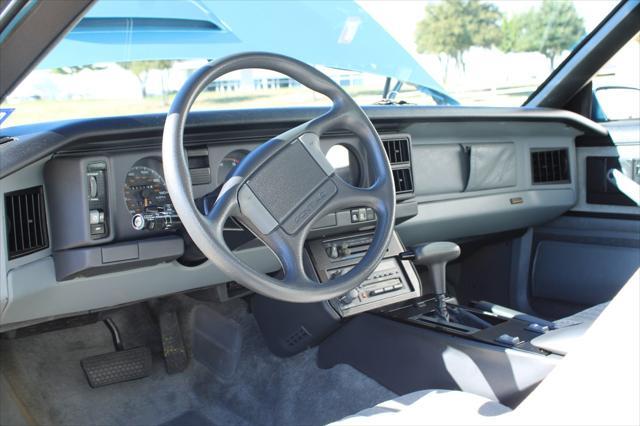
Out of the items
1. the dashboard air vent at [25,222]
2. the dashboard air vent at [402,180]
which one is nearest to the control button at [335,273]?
the dashboard air vent at [402,180]

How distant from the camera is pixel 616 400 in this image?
924 mm

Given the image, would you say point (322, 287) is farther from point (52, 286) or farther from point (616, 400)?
point (52, 286)

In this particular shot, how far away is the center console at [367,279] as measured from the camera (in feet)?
7.88

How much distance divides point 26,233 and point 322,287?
34.8 inches

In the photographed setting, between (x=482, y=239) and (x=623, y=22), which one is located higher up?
(x=623, y=22)

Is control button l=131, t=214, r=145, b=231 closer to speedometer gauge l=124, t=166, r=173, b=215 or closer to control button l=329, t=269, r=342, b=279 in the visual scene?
speedometer gauge l=124, t=166, r=173, b=215

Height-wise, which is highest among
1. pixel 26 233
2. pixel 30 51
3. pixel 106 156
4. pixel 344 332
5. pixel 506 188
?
pixel 30 51

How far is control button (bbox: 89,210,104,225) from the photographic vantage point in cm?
197

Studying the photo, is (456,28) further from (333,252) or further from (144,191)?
(144,191)

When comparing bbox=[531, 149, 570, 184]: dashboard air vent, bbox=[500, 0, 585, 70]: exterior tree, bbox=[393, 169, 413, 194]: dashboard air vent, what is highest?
bbox=[500, 0, 585, 70]: exterior tree

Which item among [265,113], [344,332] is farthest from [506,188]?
[265,113]

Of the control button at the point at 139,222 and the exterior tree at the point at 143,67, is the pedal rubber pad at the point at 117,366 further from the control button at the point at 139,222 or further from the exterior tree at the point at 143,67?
the exterior tree at the point at 143,67

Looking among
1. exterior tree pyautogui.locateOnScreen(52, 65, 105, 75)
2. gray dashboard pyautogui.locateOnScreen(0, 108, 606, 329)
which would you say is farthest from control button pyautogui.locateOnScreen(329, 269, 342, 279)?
exterior tree pyautogui.locateOnScreen(52, 65, 105, 75)

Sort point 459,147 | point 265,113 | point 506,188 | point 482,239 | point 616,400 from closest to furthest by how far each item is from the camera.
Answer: point 616,400 < point 265,113 < point 459,147 < point 506,188 < point 482,239
